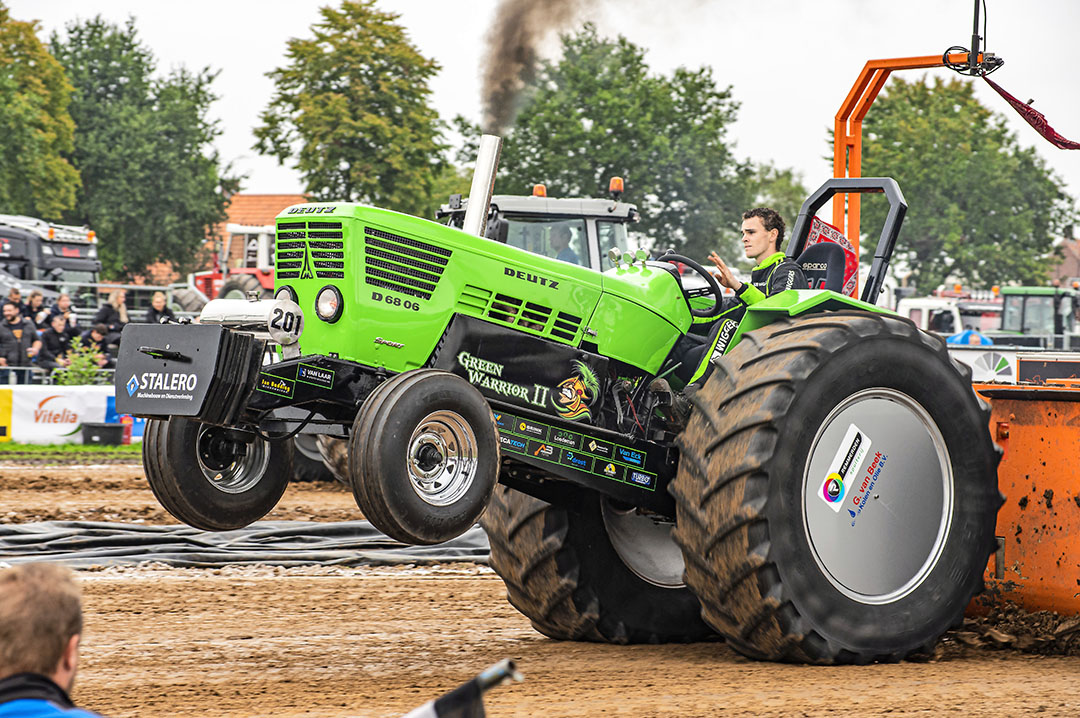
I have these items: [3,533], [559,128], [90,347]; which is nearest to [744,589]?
[3,533]

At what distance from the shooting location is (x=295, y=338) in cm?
568

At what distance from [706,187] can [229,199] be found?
60.0ft

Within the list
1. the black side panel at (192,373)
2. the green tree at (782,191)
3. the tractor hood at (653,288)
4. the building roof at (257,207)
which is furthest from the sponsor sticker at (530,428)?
the green tree at (782,191)

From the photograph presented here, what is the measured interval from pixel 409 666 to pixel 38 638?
12.5 feet

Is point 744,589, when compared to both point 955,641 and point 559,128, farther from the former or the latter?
point 559,128

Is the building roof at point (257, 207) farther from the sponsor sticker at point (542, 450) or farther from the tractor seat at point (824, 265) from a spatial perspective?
the sponsor sticker at point (542, 450)

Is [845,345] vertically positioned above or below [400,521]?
above

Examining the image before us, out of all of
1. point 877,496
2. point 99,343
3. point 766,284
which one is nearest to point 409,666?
point 877,496

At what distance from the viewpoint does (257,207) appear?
63750mm

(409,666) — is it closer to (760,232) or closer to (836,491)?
(836,491)

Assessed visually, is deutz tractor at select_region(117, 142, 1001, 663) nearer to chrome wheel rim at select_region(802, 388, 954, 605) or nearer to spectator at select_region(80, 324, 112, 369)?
chrome wheel rim at select_region(802, 388, 954, 605)

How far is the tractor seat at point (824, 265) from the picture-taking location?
6.79 meters

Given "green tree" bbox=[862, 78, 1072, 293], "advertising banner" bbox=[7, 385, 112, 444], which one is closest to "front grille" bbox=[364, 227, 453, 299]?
"advertising banner" bbox=[7, 385, 112, 444]

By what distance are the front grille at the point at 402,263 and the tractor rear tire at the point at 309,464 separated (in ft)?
27.5
